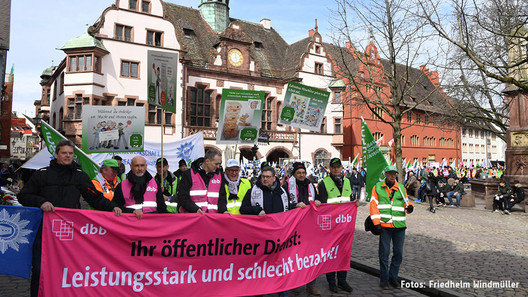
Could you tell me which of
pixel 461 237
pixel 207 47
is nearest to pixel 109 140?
pixel 461 237

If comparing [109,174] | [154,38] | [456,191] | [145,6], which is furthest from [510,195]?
[145,6]

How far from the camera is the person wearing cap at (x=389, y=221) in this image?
547cm

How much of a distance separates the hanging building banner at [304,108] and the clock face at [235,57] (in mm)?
26706

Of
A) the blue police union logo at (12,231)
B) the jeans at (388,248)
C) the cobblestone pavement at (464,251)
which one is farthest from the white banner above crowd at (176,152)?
the blue police union logo at (12,231)

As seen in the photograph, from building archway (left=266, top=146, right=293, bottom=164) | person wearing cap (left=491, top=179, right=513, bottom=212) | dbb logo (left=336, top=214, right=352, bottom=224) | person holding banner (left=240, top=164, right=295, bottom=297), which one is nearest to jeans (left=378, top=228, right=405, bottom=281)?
dbb logo (left=336, top=214, right=352, bottom=224)

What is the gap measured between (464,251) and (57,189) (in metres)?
7.32

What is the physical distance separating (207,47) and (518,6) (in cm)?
2762

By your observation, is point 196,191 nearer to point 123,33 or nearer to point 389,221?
point 389,221

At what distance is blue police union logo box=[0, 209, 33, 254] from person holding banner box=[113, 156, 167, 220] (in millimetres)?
1055

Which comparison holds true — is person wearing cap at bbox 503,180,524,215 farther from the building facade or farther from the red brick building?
the red brick building

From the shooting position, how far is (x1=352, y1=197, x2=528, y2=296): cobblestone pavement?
588 cm

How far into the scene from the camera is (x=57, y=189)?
4.16m

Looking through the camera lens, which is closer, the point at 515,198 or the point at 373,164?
the point at 373,164

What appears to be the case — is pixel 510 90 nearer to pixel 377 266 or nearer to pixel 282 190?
pixel 377 266
